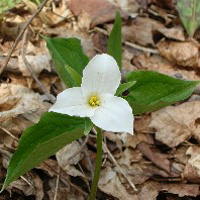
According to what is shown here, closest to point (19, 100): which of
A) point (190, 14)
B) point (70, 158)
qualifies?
point (70, 158)

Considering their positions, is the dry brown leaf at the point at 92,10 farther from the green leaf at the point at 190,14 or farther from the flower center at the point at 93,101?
the flower center at the point at 93,101

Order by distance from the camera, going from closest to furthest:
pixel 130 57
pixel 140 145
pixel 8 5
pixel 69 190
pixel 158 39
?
pixel 69 190, pixel 8 5, pixel 140 145, pixel 130 57, pixel 158 39

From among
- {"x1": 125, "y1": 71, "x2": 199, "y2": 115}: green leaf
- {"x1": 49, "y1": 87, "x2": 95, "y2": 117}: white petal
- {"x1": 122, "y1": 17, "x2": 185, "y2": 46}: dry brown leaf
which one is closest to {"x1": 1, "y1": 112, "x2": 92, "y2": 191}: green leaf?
{"x1": 49, "y1": 87, "x2": 95, "y2": 117}: white petal

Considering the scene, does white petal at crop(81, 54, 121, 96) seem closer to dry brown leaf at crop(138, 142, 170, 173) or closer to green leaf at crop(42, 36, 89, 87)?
green leaf at crop(42, 36, 89, 87)

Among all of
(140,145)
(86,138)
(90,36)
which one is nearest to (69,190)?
(86,138)

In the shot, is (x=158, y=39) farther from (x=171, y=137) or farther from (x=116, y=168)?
(x=116, y=168)

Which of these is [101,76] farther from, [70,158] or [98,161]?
[70,158]

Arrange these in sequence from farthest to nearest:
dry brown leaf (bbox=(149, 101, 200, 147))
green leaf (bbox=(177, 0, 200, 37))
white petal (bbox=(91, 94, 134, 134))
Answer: green leaf (bbox=(177, 0, 200, 37)), dry brown leaf (bbox=(149, 101, 200, 147)), white petal (bbox=(91, 94, 134, 134))
